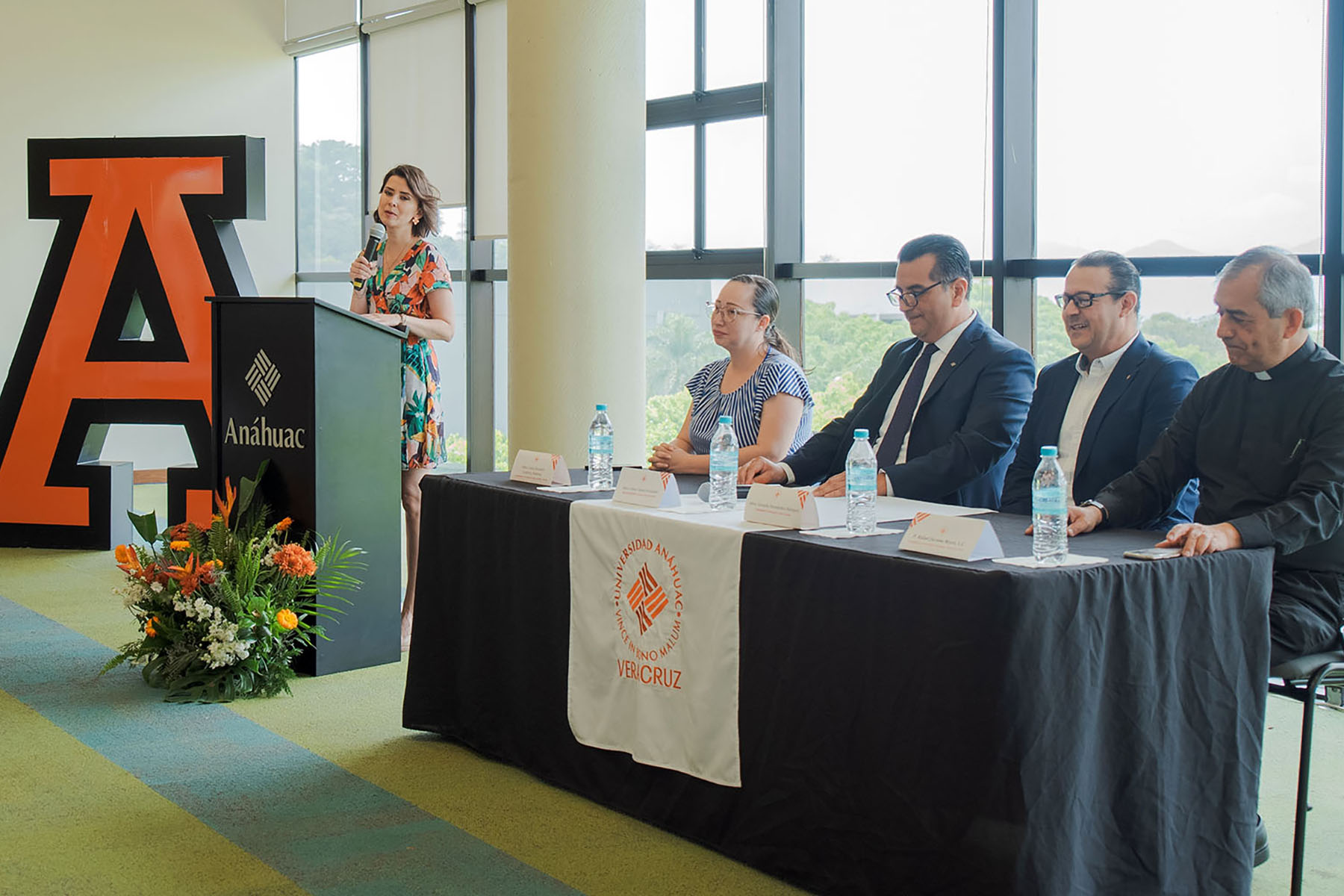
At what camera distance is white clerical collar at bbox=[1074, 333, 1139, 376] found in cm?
318

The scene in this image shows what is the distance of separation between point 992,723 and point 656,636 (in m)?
0.93

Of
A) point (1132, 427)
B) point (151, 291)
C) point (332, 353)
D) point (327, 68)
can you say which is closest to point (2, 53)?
point (327, 68)

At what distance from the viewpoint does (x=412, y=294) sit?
465 cm

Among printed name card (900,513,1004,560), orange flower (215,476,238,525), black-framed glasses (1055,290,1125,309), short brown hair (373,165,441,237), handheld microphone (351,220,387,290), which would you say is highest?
short brown hair (373,165,441,237)

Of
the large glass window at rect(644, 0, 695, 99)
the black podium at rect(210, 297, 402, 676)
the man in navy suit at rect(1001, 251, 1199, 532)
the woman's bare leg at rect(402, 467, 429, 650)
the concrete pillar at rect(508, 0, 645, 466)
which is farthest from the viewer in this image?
the large glass window at rect(644, 0, 695, 99)

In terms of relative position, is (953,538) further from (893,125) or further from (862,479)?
(893,125)

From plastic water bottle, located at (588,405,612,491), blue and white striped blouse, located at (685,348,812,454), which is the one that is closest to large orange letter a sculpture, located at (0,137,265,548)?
blue and white striped blouse, located at (685,348,812,454)

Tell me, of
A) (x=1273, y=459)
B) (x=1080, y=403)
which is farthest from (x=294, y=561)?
(x=1273, y=459)

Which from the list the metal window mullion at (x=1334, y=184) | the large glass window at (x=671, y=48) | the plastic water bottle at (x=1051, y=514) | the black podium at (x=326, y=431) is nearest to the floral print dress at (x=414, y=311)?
the black podium at (x=326, y=431)

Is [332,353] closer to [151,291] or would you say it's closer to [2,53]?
[151,291]

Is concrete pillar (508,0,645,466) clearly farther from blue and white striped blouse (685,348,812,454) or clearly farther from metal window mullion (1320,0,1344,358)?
metal window mullion (1320,0,1344,358)

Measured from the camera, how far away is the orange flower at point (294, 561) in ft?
12.9

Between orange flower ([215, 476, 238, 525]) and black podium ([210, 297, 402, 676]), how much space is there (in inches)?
3.6

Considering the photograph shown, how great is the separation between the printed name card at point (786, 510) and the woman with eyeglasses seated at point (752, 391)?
1.05 meters
